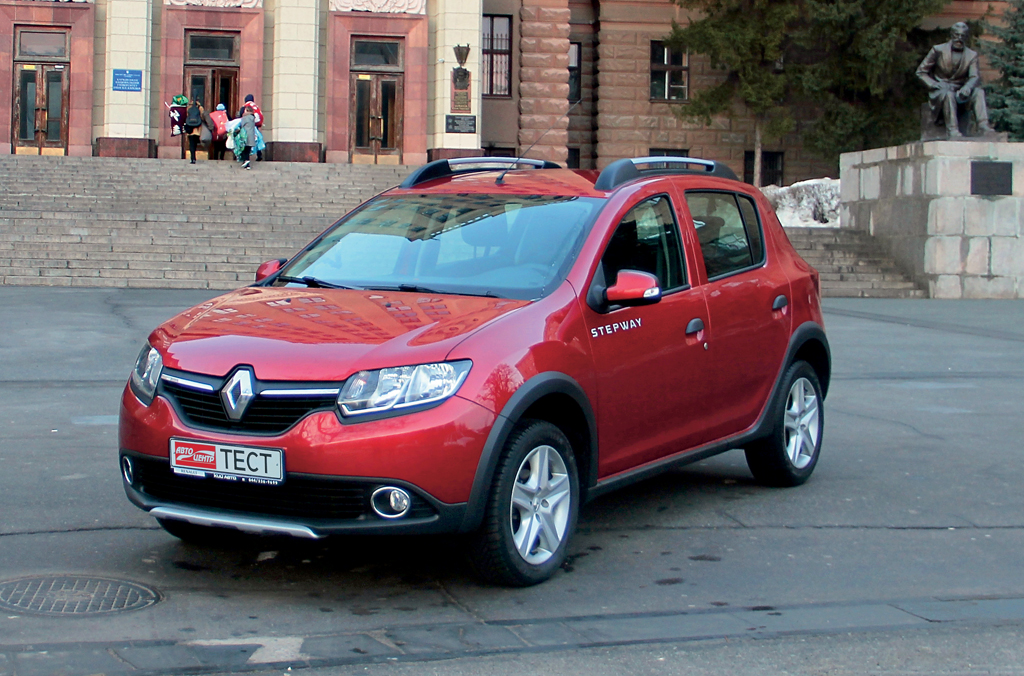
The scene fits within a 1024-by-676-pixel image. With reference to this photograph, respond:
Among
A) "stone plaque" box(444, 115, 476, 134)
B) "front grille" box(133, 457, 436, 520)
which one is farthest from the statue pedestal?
"front grille" box(133, 457, 436, 520)

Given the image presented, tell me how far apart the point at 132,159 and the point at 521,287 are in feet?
88.7

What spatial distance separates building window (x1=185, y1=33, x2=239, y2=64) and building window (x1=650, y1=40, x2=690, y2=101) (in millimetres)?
13576

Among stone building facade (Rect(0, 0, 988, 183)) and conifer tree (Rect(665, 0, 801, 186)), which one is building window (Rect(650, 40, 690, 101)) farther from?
stone building facade (Rect(0, 0, 988, 183))

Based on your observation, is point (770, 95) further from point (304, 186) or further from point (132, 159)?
point (132, 159)

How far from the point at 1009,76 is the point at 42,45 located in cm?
2550

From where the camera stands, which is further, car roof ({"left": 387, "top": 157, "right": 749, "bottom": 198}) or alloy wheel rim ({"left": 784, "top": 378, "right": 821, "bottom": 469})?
alloy wheel rim ({"left": 784, "top": 378, "right": 821, "bottom": 469})

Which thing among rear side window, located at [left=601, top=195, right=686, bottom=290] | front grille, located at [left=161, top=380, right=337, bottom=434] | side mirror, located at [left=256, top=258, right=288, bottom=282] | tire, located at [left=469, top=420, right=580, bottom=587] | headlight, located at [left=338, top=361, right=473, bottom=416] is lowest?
tire, located at [left=469, top=420, right=580, bottom=587]

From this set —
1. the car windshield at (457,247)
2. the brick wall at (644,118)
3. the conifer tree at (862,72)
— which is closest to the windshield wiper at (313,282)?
the car windshield at (457,247)

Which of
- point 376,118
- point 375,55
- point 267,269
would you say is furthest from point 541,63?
point 267,269

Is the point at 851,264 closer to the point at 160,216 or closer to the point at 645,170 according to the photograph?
the point at 160,216

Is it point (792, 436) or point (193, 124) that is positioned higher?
point (193, 124)

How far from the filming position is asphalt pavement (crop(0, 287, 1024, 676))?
3.99 meters

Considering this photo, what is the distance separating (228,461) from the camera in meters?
4.36

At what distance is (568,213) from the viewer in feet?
17.9
